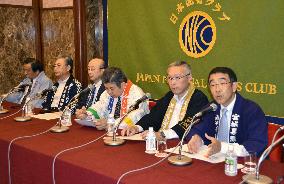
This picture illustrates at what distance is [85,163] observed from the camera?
222 centimetres

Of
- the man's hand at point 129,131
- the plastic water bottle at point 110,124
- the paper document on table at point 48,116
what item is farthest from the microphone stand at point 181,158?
the paper document on table at point 48,116

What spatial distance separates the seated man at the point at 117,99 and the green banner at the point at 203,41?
30.0 inches

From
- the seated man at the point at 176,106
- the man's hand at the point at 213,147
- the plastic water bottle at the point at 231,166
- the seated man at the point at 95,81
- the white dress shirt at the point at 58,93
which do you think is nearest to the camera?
the plastic water bottle at the point at 231,166

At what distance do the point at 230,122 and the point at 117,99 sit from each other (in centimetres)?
126

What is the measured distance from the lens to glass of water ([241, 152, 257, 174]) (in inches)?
78.7

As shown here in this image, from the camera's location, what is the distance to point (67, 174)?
7.50 feet

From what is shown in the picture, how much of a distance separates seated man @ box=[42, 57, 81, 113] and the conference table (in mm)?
1045

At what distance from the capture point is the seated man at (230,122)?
234cm

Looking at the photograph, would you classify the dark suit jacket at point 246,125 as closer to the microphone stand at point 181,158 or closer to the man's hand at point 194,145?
the man's hand at point 194,145

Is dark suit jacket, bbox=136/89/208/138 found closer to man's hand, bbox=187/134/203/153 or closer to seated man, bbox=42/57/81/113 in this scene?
man's hand, bbox=187/134/203/153

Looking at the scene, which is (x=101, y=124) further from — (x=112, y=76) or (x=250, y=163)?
(x=250, y=163)

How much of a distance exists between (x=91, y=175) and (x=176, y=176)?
47cm

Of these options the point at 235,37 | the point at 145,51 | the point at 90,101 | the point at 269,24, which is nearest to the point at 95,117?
the point at 90,101

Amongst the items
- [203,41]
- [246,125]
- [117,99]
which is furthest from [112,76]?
[246,125]
